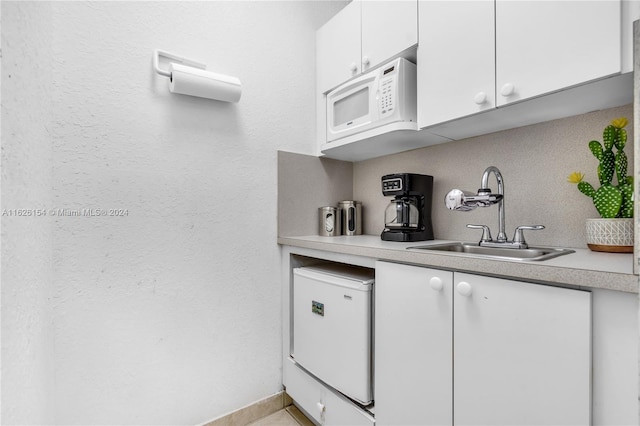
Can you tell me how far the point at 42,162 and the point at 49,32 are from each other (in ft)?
1.63

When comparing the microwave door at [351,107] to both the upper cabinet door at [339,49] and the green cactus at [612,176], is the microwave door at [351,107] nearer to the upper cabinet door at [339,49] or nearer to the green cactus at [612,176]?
the upper cabinet door at [339,49]

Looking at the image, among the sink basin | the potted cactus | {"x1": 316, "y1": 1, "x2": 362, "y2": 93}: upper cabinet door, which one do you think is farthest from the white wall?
the potted cactus

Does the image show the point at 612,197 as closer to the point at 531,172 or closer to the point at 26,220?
the point at 531,172

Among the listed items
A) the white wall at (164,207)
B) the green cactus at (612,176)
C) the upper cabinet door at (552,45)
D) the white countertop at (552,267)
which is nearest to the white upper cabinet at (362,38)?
the white wall at (164,207)

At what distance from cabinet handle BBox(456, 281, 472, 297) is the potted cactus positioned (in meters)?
0.53

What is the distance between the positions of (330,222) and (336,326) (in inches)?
26.3

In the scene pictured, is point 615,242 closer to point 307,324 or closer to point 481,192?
point 481,192

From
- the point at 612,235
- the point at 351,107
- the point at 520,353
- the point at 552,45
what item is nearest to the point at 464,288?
the point at 520,353

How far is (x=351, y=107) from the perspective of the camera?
1.67 m

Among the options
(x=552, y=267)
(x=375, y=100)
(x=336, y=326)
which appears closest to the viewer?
(x=552, y=267)

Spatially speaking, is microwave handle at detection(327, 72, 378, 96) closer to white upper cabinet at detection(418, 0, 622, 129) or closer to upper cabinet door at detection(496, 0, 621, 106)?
white upper cabinet at detection(418, 0, 622, 129)

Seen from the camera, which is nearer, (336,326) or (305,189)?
(336,326)

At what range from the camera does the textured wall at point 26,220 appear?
651mm

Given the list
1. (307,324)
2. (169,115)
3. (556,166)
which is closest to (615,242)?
(556,166)
